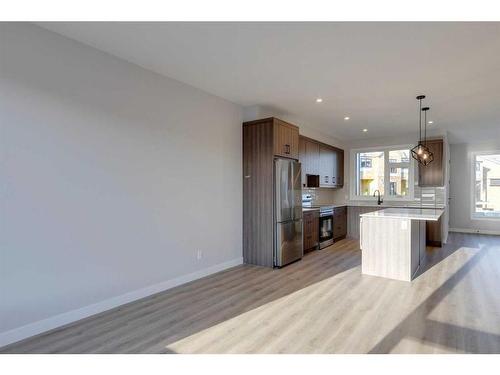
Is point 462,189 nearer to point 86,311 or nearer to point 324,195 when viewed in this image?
point 324,195

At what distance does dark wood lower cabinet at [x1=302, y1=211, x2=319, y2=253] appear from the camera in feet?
18.3

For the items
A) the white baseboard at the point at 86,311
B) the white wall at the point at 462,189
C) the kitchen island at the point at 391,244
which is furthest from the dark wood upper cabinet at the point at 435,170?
the white baseboard at the point at 86,311

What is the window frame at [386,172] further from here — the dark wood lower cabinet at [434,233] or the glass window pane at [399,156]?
the dark wood lower cabinet at [434,233]

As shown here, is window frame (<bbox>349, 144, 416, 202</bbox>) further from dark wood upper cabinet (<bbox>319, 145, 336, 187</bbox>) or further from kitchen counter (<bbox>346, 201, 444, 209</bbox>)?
dark wood upper cabinet (<bbox>319, 145, 336, 187</bbox>)

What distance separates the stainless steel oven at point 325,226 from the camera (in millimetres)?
6094

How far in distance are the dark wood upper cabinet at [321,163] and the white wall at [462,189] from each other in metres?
3.62

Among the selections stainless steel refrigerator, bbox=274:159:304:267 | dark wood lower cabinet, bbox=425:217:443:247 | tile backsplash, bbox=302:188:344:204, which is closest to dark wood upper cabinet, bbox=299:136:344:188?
tile backsplash, bbox=302:188:344:204

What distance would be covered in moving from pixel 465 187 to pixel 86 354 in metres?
9.86

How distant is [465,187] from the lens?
8.33 metres

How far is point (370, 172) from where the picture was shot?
7.73 metres

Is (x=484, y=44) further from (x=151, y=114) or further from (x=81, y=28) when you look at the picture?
(x=81, y=28)

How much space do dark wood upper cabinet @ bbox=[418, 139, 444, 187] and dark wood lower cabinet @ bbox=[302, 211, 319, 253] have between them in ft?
9.71

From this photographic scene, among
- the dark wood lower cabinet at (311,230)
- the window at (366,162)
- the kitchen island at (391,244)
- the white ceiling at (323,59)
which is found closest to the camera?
the white ceiling at (323,59)
